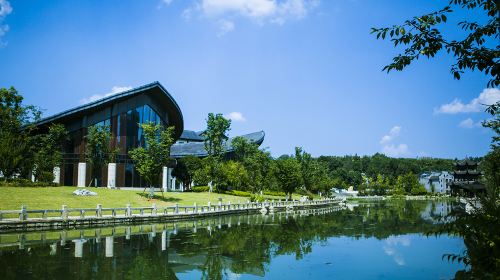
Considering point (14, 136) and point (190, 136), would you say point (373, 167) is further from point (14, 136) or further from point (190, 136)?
point (14, 136)

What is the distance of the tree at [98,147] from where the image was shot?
1853 inches

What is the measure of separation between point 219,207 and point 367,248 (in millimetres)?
23360

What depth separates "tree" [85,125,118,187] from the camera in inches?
1853

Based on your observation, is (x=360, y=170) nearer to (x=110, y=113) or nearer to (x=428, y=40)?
(x=110, y=113)

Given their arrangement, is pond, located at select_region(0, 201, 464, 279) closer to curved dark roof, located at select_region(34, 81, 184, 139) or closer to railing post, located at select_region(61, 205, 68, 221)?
railing post, located at select_region(61, 205, 68, 221)

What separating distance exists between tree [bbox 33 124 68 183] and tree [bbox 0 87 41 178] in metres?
1.19

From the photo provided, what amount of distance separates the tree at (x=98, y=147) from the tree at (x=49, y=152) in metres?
3.15

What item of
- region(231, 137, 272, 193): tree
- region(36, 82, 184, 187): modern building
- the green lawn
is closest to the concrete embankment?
the green lawn

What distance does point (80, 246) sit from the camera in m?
19.4

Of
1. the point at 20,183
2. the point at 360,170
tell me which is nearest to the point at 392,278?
the point at 20,183

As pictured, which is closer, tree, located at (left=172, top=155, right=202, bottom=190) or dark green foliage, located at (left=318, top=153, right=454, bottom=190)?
tree, located at (left=172, top=155, right=202, bottom=190)

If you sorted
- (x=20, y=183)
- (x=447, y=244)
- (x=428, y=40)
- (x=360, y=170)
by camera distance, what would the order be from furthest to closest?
(x=360, y=170), (x=20, y=183), (x=447, y=244), (x=428, y=40)

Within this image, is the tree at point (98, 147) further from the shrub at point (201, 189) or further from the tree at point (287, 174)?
the tree at point (287, 174)

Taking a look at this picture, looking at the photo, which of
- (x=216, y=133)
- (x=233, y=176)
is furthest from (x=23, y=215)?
(x=233, y=176)
